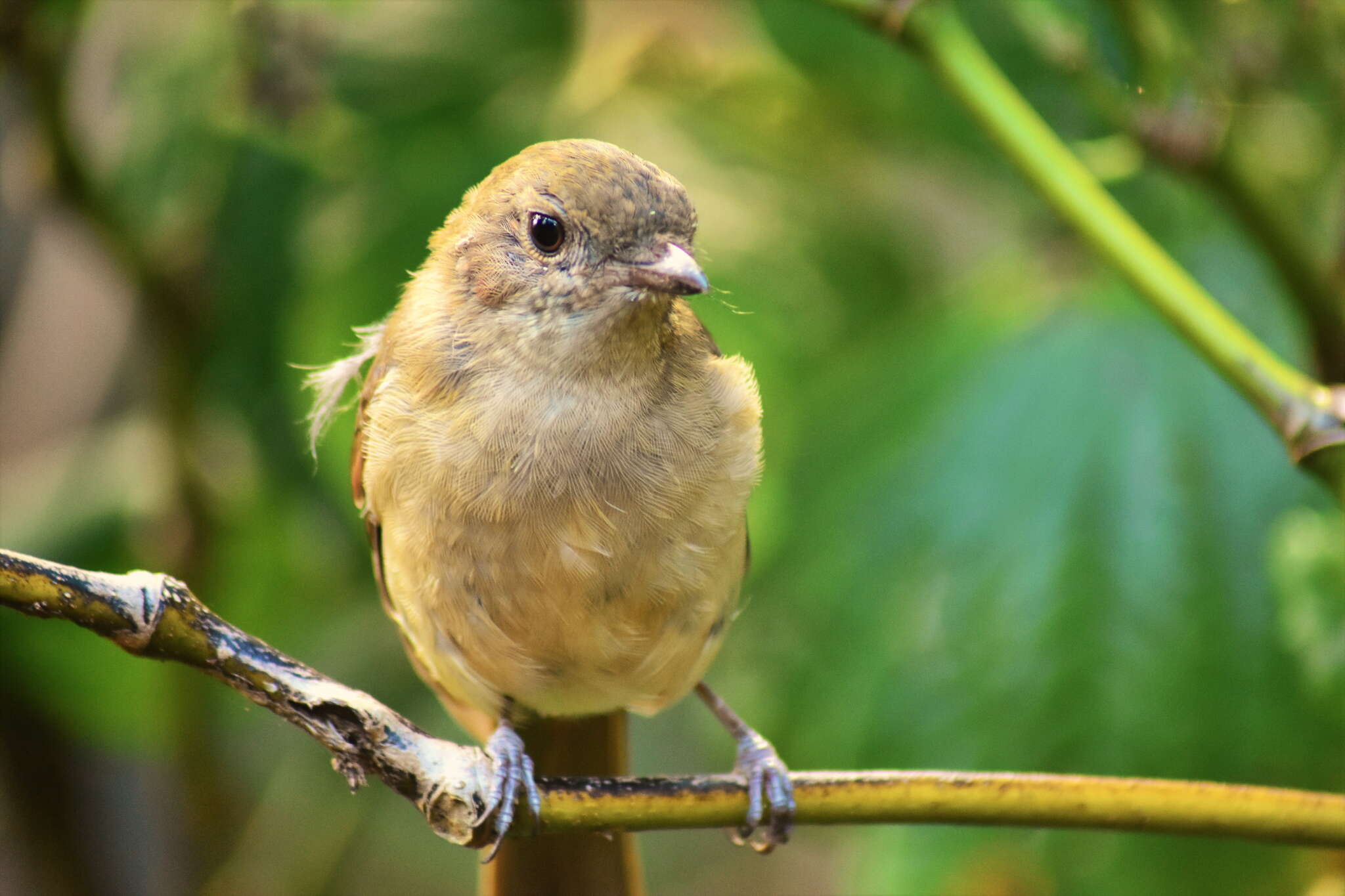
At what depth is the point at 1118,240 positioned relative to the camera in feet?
6.34

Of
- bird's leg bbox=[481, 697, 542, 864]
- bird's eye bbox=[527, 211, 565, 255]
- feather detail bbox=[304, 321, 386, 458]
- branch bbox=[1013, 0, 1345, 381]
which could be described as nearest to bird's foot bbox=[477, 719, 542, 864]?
bird's leg bbox=[481, 697, 542, 864]

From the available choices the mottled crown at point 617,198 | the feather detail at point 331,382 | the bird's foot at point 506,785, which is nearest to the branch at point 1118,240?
the mottled crown at point 617,198

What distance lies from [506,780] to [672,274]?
668 millimetres

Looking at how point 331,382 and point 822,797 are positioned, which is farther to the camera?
point 331,382

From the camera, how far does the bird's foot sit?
1.51 m

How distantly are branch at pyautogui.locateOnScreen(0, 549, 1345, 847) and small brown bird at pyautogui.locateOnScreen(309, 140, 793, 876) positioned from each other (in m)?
0.18

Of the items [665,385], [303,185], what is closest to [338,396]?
[665,385]

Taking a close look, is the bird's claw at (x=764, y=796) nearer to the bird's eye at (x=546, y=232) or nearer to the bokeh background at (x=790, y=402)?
the bokeh background at (x=790, y=402)

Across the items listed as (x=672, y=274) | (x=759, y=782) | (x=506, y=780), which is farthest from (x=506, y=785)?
(x=672, y=274)

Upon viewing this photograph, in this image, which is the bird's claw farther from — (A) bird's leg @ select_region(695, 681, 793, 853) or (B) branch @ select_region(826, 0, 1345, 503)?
(B) branch @ select_region(826, 0, 1345, 503)

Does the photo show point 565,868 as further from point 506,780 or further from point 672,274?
point 672,274

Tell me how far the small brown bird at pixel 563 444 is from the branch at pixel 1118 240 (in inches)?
19.3

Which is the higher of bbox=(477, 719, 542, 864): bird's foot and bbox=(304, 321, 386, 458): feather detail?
bbox=(304, 321, 386, 458): feather detail

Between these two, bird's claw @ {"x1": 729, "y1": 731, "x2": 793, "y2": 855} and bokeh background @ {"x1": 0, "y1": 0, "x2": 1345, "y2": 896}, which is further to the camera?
bokeh background @ {"x1": 0, "y1": 0, "x2": 1345, "y2": 896}
